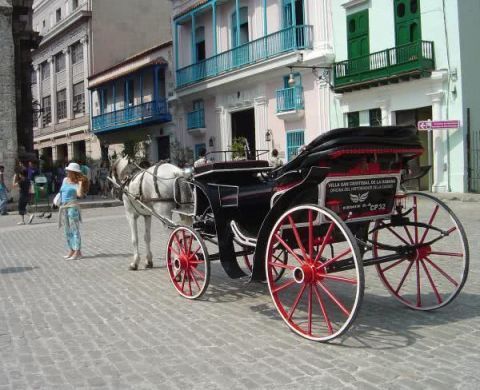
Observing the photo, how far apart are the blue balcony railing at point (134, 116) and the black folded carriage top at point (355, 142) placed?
1090 inches

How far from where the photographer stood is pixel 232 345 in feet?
15.3

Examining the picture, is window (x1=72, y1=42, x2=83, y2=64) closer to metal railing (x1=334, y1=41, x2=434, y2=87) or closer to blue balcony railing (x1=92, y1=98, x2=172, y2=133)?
blue balcony railing (x1=92, y1=98, x2=172, y2=133)

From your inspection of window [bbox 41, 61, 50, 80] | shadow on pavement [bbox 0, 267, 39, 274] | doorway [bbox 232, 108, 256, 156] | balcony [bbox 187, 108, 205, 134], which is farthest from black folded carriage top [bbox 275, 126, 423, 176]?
window [bbox 41, 61, 50, 80]

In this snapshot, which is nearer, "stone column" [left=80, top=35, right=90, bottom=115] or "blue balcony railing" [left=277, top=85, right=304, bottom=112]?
"blue balcony railing" [left=277, top=85, right=304, bottom=112]

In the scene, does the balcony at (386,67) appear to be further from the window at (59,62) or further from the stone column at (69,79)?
the window at (59,62)

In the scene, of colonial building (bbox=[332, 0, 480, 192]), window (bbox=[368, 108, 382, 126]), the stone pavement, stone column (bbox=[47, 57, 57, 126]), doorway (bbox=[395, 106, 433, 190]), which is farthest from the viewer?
stone column (bbox=[47, 57, 57, 126])

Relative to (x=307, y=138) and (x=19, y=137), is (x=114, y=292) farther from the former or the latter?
(x=19, y=137)

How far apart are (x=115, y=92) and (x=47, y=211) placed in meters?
18.9

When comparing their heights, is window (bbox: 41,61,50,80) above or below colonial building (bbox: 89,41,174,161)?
above

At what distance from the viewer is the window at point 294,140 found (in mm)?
23641

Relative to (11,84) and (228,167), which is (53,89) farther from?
(228,167)

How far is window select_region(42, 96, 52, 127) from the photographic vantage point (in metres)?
46.4

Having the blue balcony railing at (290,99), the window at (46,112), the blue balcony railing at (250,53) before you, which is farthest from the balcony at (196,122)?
the window at (46,112)

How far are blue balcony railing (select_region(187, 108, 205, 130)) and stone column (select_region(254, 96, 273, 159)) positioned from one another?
433 cm
